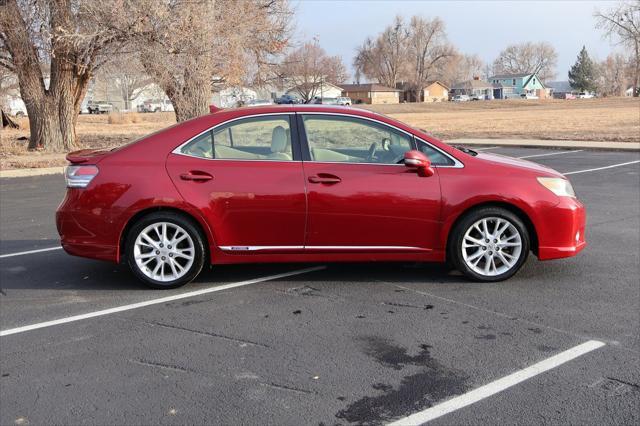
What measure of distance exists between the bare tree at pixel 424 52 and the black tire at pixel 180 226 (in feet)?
430

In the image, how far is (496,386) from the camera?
358cm

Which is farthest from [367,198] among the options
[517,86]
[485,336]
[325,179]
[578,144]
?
[517,86]

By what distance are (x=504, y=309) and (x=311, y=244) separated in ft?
5.58

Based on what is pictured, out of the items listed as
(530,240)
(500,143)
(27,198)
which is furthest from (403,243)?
(500,143)

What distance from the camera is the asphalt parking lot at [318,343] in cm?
338

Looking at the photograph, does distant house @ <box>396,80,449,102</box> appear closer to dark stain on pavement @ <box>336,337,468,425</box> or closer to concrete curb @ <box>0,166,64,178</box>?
concrete curb @ <box>0,166,64,178</box>

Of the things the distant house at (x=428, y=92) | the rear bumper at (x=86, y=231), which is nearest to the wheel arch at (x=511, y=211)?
the rear bumper at (x=86, y=231)

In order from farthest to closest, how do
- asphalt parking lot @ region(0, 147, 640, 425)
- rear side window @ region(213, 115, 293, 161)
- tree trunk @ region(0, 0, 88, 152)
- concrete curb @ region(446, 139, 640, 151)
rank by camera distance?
1. concrete curb @ region(446, 139, 640, 151)
2. tree trunk @ region(0, 0, 88, 152)
3. rear side window @ region(213, 115, 293, 161)
4. asphalt parking lot @ region(0, 147, 640, 425)

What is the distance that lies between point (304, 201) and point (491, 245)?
170 cm

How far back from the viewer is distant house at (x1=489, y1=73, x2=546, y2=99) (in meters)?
151

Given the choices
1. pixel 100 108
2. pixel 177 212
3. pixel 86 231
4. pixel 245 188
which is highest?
pixel 100 108

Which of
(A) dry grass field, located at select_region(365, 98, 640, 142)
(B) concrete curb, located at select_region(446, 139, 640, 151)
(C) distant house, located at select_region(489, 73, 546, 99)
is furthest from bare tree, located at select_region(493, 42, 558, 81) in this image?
(B) concrete curb, located at select_region(446, 139, 640, 151)

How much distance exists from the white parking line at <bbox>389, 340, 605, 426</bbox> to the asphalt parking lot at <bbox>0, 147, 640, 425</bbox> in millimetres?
28

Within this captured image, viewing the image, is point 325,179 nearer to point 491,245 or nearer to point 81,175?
point 491,245
